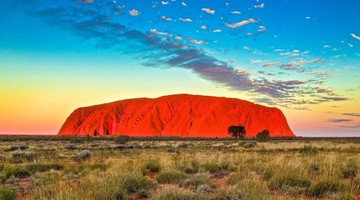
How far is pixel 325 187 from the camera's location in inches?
352

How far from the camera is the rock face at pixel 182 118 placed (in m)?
138

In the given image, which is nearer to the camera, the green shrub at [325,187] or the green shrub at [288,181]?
the green shrub at [325,187]

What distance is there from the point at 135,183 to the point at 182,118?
135 meters

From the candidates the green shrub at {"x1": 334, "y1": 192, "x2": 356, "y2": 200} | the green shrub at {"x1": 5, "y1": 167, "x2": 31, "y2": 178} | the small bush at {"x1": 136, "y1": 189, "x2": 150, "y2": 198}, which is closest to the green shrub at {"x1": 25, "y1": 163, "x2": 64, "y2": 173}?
the green shrub at {"x1": 5, "y1": 167, "x2": 31, "y2": 178}

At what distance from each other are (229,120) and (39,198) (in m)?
132

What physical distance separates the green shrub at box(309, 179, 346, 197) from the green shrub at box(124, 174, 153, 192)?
13.4 ft

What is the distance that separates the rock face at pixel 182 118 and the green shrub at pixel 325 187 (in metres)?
122

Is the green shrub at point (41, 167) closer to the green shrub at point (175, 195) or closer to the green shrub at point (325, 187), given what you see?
the green shrub at point (175, 195)

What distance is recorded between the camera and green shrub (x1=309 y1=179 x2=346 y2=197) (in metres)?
8.77

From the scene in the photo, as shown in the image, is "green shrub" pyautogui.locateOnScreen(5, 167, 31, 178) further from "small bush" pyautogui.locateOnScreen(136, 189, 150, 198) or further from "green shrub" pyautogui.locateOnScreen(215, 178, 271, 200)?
"green shrub" pyautogui.locateOnScreen(215, 178, 271, 200)

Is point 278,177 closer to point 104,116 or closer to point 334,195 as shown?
point 334,195

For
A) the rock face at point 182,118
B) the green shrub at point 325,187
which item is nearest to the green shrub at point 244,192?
the green shrub at point 325,187

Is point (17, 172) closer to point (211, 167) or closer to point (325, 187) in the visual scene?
point (211, 167)

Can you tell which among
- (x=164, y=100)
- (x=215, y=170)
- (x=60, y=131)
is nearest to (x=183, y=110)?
(x=164, y=100)
